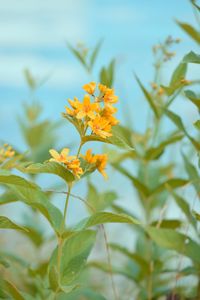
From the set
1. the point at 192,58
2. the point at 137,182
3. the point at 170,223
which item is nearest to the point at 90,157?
the point at 192,58

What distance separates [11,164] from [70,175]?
34cm

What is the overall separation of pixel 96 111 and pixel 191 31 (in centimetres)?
58

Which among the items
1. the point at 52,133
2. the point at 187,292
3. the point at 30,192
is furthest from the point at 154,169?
the point at 30,192

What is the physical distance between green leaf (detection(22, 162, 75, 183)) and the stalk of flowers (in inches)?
0.4

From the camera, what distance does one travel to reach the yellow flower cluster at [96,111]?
4.28 feet

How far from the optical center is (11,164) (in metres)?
1.62

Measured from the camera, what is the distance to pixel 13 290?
1428 mm

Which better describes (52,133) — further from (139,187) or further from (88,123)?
(88,123)

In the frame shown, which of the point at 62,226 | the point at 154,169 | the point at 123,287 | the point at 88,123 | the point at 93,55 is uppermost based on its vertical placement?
the point at 93,55

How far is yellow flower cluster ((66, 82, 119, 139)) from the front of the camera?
4.28 ft

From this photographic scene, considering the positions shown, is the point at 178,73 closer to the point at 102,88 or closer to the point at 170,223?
the point at 102,88

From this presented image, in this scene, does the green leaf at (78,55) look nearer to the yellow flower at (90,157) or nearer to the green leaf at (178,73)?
the green leaf at (178,73)

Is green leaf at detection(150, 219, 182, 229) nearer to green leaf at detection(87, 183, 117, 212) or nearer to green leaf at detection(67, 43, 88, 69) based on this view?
green leaf at detection(87, 183, 117, 212)

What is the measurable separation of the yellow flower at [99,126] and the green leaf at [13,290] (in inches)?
16.5
